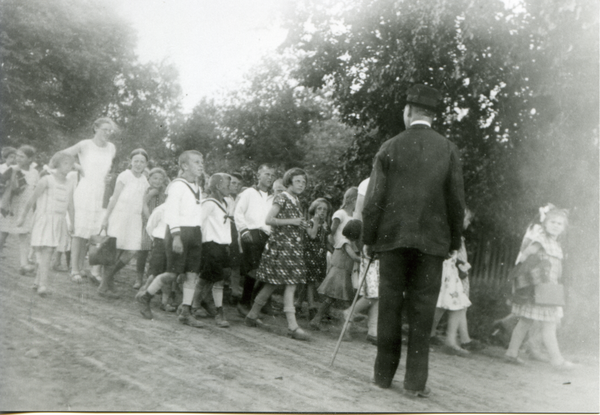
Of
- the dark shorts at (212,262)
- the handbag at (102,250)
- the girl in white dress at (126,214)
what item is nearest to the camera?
the dark shorts at (212,262)

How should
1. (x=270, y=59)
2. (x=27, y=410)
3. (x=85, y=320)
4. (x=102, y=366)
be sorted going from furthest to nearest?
(x=270, y=59) < (x=85, y=320) < (x=102, y=366) < (x=27, y=410)

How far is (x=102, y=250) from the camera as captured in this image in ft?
22.8

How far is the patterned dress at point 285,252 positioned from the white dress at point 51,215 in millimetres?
2078

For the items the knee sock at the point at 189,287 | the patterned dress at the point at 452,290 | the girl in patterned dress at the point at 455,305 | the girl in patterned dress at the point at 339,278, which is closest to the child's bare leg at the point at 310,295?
the girl in patterned dress at the point at 339,278

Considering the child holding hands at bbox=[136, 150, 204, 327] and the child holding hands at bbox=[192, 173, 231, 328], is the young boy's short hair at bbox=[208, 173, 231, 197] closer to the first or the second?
the child holding hands at bbox=[192, 173, 231, 328]

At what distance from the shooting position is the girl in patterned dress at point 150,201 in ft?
24.2

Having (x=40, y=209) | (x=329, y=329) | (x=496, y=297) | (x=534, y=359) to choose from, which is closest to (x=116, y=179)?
(x=40, y=209)

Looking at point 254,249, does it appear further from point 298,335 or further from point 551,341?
point 551,341

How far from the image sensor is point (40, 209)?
20.9 feet

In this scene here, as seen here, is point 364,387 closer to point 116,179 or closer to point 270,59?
point 270,59

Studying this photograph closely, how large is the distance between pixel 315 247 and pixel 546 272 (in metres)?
2.64

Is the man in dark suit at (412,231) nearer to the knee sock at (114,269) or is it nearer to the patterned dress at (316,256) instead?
the patterned dress at (316,256)

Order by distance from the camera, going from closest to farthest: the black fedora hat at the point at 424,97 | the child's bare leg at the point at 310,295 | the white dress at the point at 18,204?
the black fedora hat at the point at 424,97 → the white dress at the point at 18,204 → the child's bare leg at the point at 310,295

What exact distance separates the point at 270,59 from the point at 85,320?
10.7 feet
